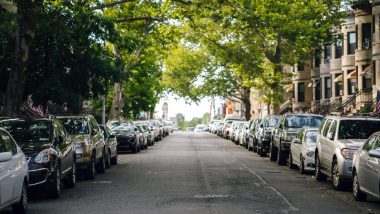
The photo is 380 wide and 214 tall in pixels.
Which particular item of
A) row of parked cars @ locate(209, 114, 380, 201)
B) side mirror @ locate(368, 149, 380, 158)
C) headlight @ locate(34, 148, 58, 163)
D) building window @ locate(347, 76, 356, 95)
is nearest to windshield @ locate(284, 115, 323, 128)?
row of parked cars @ locate(209, 114, 380, 201)

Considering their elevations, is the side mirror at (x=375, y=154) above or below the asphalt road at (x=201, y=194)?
above

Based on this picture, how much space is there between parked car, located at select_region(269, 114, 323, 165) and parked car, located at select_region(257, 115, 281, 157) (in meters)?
2.23

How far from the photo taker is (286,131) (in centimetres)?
2655

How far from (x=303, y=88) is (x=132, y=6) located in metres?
34.0

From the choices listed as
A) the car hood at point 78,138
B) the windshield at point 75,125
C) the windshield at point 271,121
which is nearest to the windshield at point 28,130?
the car hood at point 78,138

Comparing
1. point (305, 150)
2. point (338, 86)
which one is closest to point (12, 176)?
point (305, 150)

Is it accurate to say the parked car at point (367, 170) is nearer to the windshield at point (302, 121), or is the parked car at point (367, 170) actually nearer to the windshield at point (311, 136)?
the windshield at point (311, 136)

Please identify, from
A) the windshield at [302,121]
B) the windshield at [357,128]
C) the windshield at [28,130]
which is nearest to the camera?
the windshield at [28,130]

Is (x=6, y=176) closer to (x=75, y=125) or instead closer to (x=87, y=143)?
(x=87, y=143)

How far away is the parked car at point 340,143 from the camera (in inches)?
647

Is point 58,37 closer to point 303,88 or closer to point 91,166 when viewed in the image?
point 91,166

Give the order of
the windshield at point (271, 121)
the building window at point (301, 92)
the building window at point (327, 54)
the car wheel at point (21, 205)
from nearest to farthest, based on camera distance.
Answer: the car wheel at point (21, 205) → the windshield at point (271, 121) → the building window at point (327, 54) → the building window at point (301, 92)

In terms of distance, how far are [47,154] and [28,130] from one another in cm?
168

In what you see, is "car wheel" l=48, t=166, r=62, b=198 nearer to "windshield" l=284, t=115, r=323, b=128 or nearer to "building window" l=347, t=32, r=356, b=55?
"windshield" l=284, t=115, r=323, b=128
